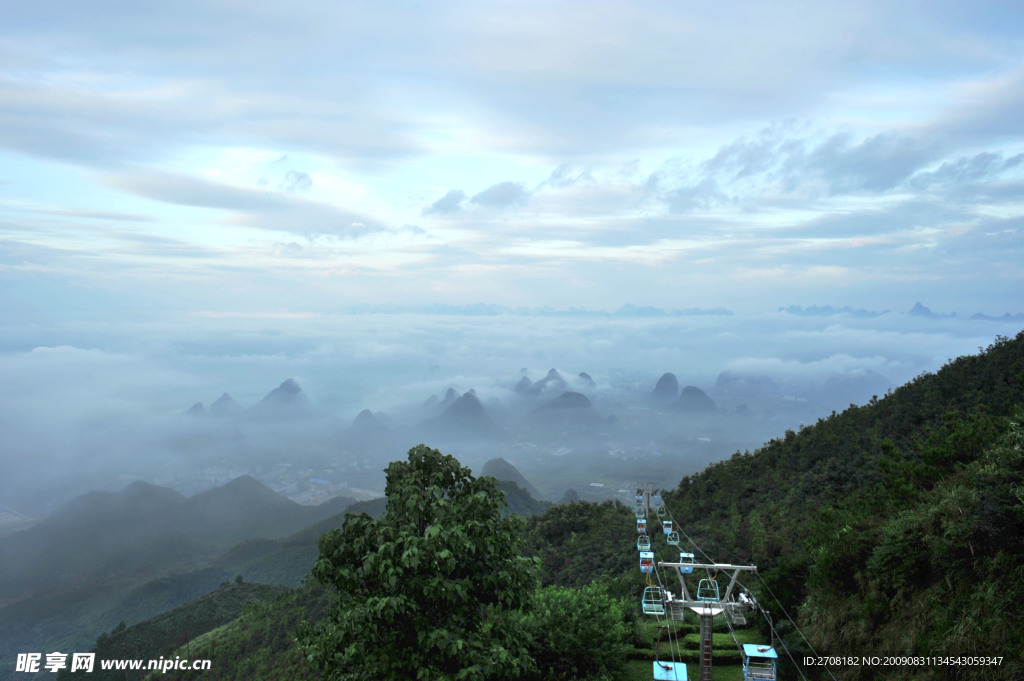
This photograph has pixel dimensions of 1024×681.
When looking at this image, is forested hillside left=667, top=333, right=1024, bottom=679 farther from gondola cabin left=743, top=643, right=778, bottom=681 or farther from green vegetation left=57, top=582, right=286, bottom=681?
green vegetation left=57, top=582, right=286, bottom=681

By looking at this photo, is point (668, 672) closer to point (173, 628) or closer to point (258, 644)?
point (258, 644)

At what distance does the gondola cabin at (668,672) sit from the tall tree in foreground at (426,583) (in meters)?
3.09

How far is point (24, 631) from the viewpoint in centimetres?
12125

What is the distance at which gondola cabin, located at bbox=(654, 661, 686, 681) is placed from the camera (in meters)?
11.8

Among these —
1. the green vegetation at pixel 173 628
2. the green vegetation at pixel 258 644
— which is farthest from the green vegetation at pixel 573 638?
the green vegetation at pixel 173 628

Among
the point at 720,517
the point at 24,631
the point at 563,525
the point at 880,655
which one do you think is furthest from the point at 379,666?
the point at 24,631

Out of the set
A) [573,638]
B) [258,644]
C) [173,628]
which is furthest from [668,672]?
[173,628]

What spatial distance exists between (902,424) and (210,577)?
5216 inches

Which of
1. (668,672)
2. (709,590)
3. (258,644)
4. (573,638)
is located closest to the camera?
(668,672)

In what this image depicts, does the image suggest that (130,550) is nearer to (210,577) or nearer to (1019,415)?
(210,577)

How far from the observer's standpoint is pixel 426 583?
9398 millimetres

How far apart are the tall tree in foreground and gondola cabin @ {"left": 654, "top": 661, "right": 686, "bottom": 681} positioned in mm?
3086

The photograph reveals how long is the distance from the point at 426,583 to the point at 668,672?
6229 millimetres

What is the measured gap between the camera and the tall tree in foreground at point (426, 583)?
932 cm
